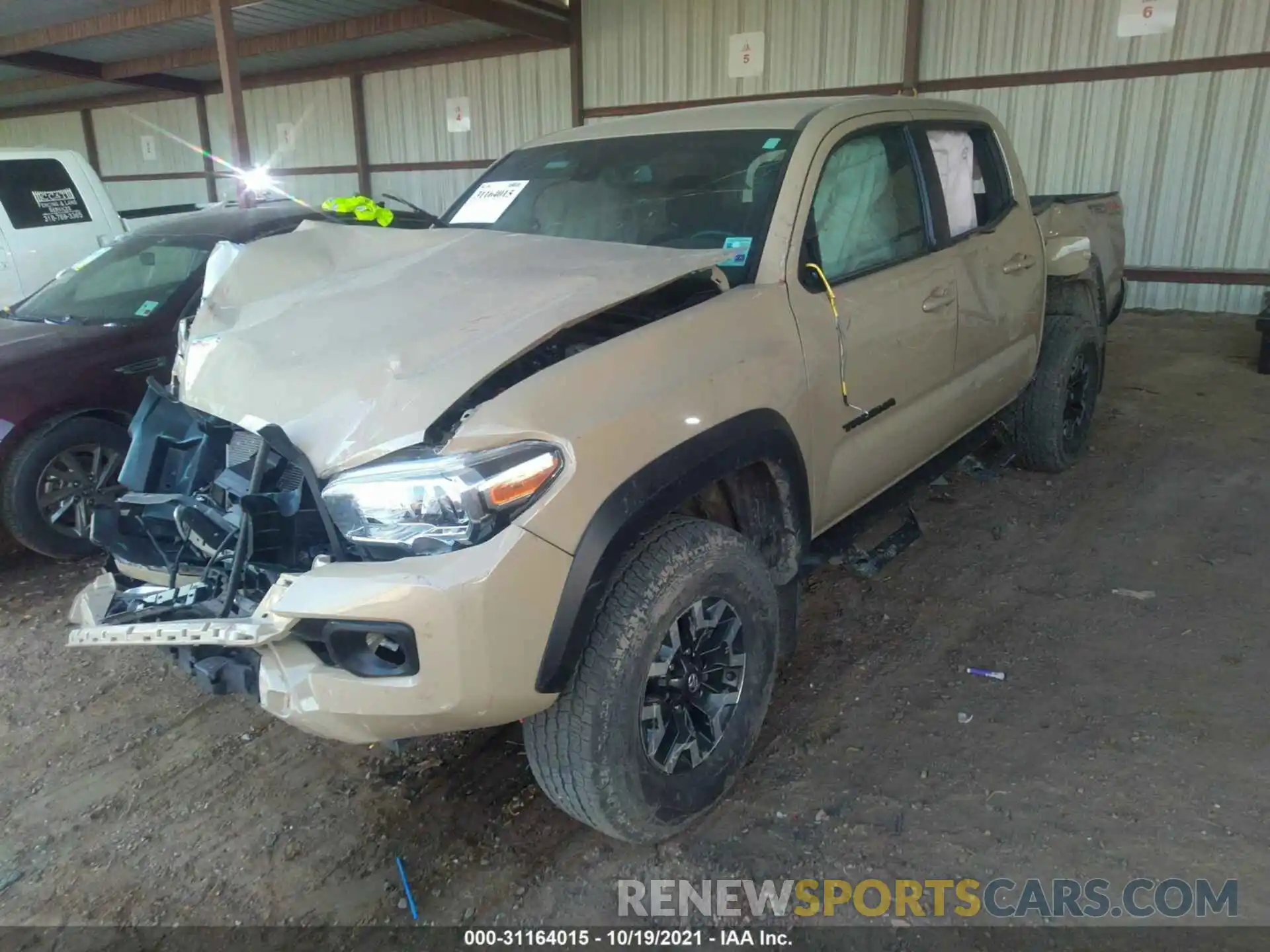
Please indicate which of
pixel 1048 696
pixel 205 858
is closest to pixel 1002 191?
pixel 1048 696

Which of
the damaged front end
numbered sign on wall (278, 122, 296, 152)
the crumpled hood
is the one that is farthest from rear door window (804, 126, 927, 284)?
numbered sign on wall (278, 122, 296, 152)

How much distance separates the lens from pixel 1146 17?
9.23m

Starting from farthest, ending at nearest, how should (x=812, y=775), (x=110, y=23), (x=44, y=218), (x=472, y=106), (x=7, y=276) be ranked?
1. (x=472, y=106)
2. (x=110, y=23)
3. (x=44, y=218)
4. (x=7, y=276)
5. (x=812, y=775)

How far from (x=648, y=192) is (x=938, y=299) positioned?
46.7 inches

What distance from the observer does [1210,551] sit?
13.8 ft

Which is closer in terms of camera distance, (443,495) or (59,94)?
(443,495)

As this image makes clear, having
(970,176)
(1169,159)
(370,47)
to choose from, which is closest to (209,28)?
(370,47)

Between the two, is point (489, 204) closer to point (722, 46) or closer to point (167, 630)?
point (167, 630)

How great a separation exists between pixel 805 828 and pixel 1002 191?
3.18 metres

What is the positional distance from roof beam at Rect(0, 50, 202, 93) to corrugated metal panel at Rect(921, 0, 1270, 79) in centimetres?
1349

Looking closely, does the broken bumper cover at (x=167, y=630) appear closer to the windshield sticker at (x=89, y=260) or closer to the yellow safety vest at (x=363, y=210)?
the yellow safety vest at (x=363, y=210)

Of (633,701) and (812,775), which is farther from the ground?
(633,701)

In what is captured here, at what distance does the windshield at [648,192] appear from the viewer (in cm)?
296

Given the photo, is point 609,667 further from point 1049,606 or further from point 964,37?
point 964,37
